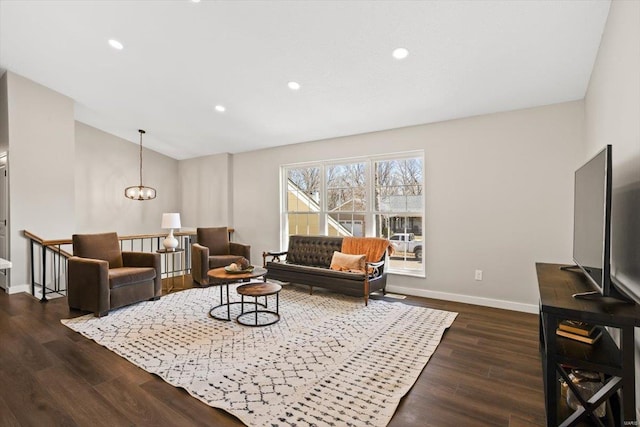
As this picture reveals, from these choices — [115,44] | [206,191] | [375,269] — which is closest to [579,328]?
[375,269]

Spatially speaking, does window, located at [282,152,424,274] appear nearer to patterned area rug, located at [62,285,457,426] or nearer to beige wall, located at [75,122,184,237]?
patterned area rug, located at [62,285,457,426]

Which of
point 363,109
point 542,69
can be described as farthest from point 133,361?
point 542,69

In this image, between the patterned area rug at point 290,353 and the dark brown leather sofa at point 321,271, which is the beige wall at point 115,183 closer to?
the patterned area rug at point 290,353

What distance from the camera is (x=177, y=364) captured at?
2.57 metres

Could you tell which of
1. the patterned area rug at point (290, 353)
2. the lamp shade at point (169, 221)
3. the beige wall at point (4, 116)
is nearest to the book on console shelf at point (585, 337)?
the patterned area rug at point (290, 353)

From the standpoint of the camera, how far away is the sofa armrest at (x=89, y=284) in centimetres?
366

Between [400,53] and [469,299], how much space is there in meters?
3.22

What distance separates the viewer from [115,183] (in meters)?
7.22

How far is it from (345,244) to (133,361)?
3156 millimetres

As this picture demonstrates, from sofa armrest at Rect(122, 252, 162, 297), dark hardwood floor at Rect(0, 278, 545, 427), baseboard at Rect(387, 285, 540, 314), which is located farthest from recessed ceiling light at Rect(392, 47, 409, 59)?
sofa armrest at Rect(122, 252, 162, 297)

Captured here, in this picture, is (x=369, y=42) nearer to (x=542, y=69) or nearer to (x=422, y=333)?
(x=542, y=69)

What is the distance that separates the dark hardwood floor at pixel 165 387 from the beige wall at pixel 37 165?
220cm

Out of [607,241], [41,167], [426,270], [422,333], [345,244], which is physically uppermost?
[41,167]

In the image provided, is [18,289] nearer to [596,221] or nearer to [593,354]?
[593,354]
